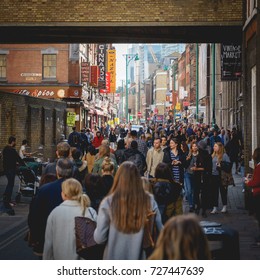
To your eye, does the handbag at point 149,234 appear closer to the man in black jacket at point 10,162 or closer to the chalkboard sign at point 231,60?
the man in black jacket at point 10,162

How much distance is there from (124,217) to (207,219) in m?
9.42

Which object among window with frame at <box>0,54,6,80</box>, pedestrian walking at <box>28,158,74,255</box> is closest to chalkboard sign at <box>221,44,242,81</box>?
pedestrian walking at <box>28,158,74,255</box>

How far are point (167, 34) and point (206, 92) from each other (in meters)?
43.1

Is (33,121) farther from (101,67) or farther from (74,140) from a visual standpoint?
(101,67)

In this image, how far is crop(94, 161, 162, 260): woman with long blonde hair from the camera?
222 inches

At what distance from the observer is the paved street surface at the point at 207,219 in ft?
34.6

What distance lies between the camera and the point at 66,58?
163ft

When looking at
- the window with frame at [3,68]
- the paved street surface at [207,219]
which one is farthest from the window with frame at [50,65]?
the paved street surface at [207,219]

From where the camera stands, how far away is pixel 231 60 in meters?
25.3

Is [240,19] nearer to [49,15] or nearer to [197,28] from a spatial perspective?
[197,28]

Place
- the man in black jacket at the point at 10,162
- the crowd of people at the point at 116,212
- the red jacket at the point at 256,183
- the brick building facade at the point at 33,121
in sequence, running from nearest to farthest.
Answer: the crowd of people at the point at 116,212 → the red jacket at the point at 256,183 → the man in black jacket at the point at 10,162 → the brick building facade at the point at 33,121

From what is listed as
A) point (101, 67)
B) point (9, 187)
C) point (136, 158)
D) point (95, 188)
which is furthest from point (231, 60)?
point (101, 67)

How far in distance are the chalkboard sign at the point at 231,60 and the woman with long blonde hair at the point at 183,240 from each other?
68.2 feet
